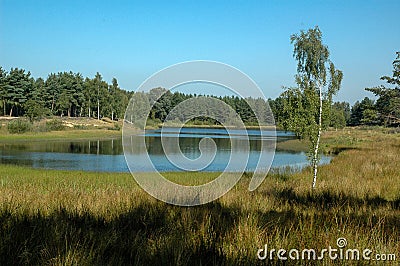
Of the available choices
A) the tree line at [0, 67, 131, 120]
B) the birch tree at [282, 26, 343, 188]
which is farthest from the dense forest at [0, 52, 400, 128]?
the birch tree at [282, 26, 343, 188]

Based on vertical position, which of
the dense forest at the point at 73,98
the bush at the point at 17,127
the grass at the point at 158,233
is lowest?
the grass at the point at 158,233

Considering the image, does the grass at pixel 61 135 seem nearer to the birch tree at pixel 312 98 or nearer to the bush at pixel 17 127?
the bush at pixel 17 127

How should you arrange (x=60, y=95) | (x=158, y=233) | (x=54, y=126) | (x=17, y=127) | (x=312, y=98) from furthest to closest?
(x=60, y=95), (x=54, y=126), (x=17, y=127), (x=312, y=98), (x=158, y=233)

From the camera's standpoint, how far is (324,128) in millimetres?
13508

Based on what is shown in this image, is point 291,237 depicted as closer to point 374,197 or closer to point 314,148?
point 374,197

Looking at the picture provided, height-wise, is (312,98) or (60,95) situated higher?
(60,95)

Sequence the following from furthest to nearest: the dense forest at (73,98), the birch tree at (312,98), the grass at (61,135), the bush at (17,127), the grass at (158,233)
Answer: the bush at (17,127) → the grass at (61,135) → the dense forest at (73,98) → the birch tree at (312,98) → the grass at (158,233)

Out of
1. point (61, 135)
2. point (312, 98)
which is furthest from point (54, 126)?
point (312, 98)

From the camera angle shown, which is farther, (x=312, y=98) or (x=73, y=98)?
(x=73, y=98)

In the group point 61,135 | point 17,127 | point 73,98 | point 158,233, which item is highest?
point 73,98

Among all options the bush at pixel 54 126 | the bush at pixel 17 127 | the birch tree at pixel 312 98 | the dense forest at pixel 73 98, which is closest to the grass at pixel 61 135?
the bush at pixel 17 127

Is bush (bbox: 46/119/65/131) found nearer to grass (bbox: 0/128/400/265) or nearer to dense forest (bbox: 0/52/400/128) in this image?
dense forest (bbox: 0/52/400/128)

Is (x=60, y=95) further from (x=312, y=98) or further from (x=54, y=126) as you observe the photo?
(x=312, y=98)

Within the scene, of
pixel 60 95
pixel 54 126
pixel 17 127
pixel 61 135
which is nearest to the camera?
pixel 17 127
